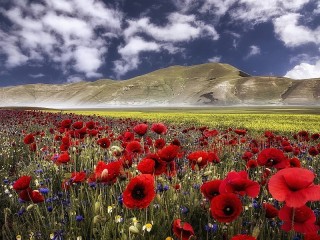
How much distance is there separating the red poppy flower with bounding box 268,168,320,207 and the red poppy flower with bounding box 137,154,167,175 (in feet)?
4.21

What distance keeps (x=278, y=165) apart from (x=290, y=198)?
4.62 feet

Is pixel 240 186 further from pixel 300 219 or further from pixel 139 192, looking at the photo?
pixel 139 192

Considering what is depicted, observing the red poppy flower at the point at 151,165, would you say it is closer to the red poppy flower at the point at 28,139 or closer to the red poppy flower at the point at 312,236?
the red poppy flower at the point at 312,236

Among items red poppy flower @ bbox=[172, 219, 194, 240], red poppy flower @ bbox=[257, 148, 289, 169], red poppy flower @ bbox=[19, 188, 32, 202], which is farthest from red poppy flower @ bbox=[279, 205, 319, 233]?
red poppy flower @ bbox=[19, 188, 32, 202]

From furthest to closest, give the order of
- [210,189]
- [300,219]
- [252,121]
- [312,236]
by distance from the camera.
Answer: [252,121] < [210,189] < [300,219] < [312,236]

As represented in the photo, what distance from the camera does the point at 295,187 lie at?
1.71 meters

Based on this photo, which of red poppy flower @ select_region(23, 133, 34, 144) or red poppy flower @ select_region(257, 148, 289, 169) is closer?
red poppy flower @ select_region(257, 148, 289, 169)

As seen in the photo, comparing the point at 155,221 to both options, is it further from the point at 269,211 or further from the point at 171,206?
the point at 269,211

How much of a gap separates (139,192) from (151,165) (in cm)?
50

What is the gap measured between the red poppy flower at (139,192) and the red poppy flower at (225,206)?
445 millimetres

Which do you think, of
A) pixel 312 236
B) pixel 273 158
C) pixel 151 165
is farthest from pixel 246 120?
pixel 312 236

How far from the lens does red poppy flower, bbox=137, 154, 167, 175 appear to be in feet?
9.38

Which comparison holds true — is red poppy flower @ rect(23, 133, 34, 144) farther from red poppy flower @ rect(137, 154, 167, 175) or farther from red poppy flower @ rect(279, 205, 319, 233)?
red poppy flower @ rect(279, 205, 319, 233)

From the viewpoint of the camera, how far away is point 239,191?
2.23m
